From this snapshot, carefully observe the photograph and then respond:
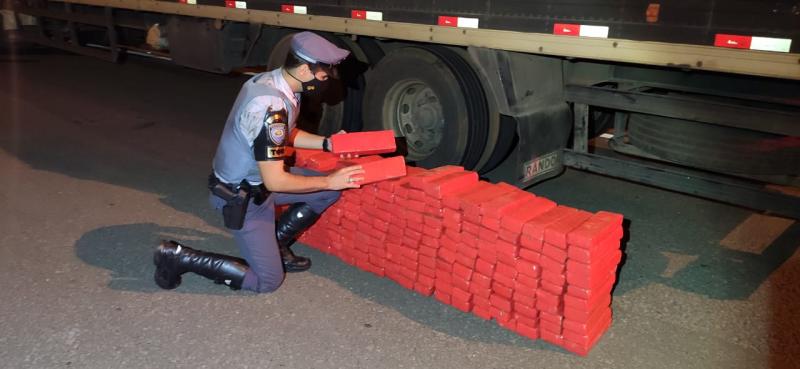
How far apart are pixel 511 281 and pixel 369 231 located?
3.56ft

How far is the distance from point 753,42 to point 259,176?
2903 millimetres

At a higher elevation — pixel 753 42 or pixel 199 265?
pixel 753 42

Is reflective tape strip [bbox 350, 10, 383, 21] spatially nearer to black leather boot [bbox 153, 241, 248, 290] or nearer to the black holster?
the black holster

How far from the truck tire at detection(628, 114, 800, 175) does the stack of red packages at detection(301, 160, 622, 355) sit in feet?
5.04

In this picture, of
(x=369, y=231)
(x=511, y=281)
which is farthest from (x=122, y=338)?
(x=511, y=281)

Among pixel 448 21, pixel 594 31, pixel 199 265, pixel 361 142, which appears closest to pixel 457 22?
pixel 448 21

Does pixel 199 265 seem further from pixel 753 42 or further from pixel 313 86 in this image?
pixel 753 42

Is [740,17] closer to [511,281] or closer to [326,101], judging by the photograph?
[511,281]

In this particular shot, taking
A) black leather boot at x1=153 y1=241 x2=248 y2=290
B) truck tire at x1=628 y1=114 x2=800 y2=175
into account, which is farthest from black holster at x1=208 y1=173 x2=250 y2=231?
truck tire at x1=628 y1=114 x2=800 y2=175

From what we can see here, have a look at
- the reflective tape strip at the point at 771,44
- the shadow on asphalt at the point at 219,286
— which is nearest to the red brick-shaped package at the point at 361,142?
the shadow on asphalt at the point at 219,286

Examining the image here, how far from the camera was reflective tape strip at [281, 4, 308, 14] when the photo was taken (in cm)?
620

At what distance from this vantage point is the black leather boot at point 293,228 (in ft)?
13.9

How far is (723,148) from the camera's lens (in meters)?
4.52

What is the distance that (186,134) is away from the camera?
7652 millimetres
